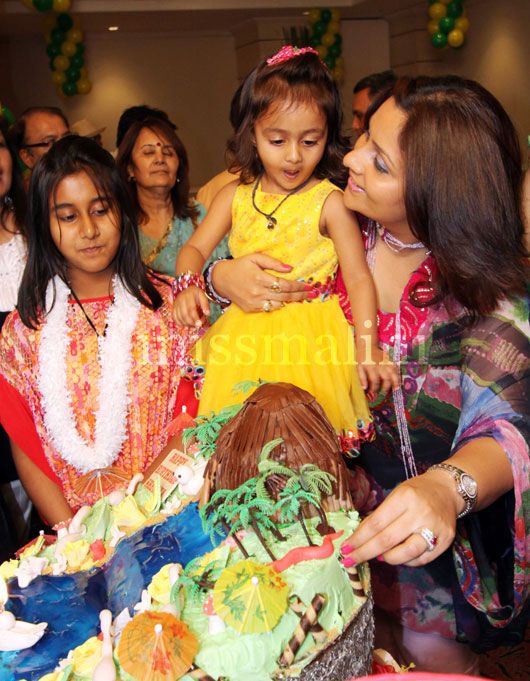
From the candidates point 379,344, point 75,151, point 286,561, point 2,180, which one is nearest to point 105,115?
point 2,180

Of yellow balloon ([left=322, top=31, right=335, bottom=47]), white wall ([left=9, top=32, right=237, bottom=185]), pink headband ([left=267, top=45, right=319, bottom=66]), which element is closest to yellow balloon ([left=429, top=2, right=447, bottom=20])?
yellow balloon ([left=322, top=31, right=335, bottom=47])

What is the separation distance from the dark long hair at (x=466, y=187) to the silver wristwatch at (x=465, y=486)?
1.25 feet

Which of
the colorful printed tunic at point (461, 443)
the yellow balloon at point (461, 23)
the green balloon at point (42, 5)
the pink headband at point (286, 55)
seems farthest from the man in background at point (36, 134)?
the yellow balloon at point (461, 23)

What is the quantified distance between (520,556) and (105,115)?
399 inches

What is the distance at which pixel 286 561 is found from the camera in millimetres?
1127

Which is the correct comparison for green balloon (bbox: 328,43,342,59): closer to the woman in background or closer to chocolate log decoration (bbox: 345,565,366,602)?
the woman in background

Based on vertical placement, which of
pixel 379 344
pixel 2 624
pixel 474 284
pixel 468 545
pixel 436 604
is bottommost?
pixel 436 604

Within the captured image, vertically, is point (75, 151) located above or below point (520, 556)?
above

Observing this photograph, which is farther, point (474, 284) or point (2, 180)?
point (2, 180)

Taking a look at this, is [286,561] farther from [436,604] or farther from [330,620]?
[436,604]

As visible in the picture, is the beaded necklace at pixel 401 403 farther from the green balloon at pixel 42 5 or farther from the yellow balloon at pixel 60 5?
the yellow balloon at pixel 60 5

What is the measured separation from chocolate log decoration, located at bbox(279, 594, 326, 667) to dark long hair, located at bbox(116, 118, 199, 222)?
2.91 m

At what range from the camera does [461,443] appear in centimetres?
143

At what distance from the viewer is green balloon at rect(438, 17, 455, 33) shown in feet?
29.1
